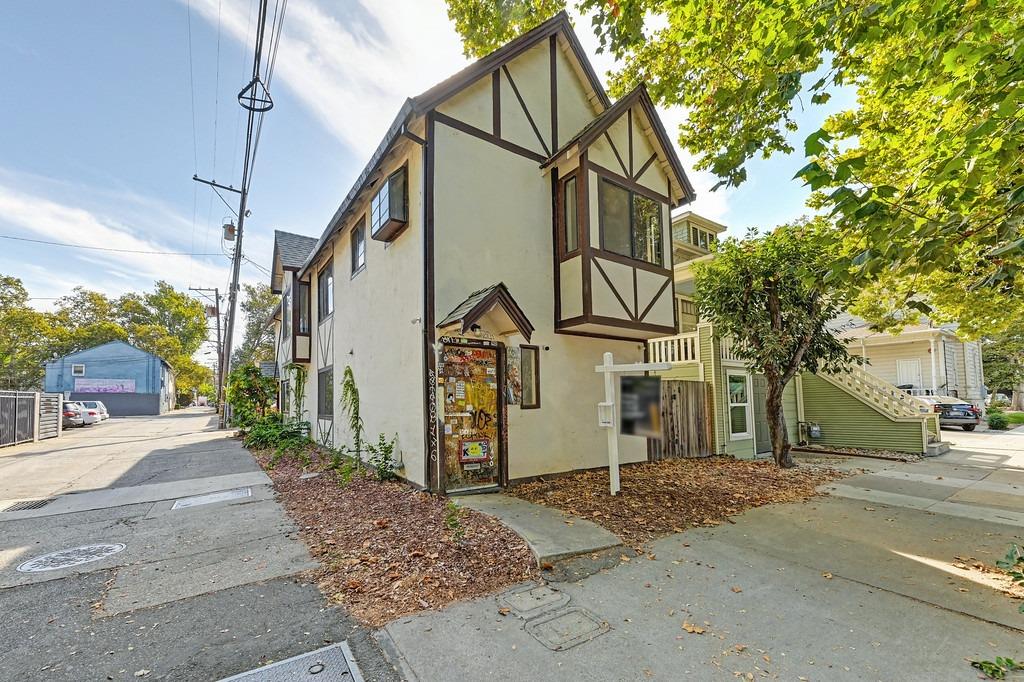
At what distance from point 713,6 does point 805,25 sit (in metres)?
2.34

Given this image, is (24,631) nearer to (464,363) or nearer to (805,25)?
(464,363)

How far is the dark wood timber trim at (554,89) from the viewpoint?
335 inches

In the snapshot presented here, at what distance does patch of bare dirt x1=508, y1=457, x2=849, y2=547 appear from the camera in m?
5.56

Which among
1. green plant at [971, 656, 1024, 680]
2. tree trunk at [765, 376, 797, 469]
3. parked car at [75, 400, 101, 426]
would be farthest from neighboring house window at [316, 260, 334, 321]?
parked car at [75, 400, 101, 426]

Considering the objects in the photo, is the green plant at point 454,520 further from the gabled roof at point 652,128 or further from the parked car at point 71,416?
the parked car at point 71,416

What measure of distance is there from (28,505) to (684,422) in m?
11.9

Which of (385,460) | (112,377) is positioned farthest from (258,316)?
(385,460)

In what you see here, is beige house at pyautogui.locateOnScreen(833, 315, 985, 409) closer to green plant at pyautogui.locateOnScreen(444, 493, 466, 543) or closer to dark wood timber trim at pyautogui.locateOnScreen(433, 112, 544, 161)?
dark wood timber trim at pyautogui.locateOnScreen(433, 112, 544, 161)

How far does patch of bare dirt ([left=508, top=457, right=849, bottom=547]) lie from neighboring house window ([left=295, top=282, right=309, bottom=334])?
32.8ft

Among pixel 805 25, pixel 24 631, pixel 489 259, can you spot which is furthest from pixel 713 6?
pixel 24 631

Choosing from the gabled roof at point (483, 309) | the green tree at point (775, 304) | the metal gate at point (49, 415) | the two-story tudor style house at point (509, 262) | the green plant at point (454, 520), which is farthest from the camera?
the metal gate at point (49, 415)

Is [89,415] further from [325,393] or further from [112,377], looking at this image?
[325,393]

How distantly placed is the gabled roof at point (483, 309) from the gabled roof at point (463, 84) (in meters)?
2.79

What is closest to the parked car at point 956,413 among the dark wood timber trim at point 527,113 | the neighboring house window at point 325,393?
the dark wood timber trim at point 527,113
